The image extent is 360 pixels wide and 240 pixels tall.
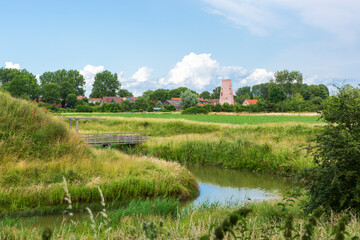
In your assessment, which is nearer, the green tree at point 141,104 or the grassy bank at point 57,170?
the grassy bank at point 57,170

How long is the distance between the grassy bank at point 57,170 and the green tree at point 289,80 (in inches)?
3220

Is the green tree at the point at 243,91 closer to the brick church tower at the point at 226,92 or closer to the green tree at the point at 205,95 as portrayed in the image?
the green tree at the point at 205,95

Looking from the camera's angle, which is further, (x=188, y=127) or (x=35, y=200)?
(x=188, y=127)

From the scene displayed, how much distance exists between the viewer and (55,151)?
53.8ft

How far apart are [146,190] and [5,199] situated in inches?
230

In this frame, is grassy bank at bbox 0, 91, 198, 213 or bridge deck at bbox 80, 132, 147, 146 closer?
grassy bank at bbox 0, 91, 198, 213

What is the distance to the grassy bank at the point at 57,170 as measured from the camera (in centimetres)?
1309

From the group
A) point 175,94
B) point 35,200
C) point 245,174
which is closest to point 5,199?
point 35,200

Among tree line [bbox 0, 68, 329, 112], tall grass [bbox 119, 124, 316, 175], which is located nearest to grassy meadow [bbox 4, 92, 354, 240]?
tall grass [bbox 119, 124, 316, 175]

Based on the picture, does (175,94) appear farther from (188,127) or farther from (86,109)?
(188,127)

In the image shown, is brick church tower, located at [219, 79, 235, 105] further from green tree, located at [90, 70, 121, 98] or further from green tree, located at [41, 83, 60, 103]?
green tree, located at [41, 83, 60, 103]

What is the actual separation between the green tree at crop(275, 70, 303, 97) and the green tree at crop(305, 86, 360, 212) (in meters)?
88.8

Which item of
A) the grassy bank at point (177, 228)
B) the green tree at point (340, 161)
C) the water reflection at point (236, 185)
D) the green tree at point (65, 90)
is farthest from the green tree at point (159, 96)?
the green tree at point (340, 161)

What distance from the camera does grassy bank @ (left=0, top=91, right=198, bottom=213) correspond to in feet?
43.0
